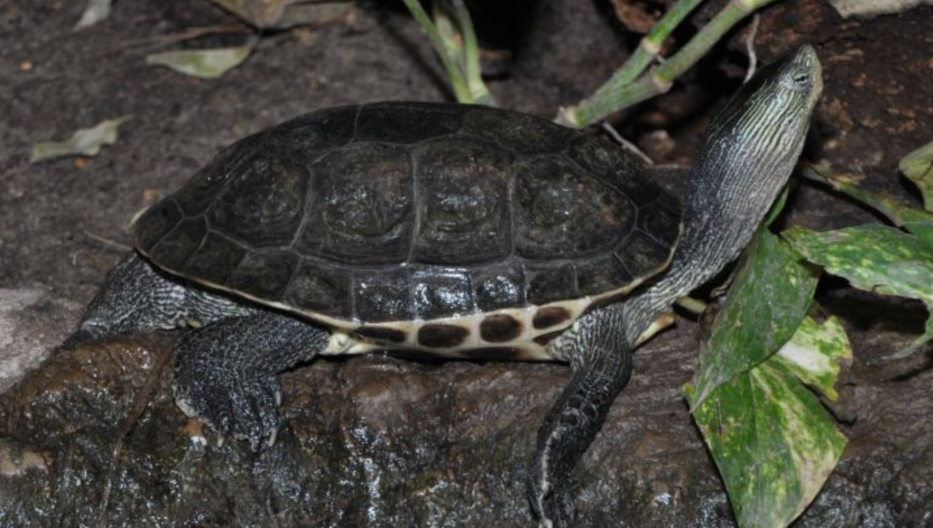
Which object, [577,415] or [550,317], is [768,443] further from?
[550,317]

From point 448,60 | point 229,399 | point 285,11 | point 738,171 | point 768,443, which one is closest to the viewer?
point 768,443

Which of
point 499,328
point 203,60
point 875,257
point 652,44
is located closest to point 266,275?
point 499,328

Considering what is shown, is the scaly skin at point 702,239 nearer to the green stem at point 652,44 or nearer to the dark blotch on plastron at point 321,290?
the green stem at point 652,44

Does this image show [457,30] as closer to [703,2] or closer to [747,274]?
[703,2]

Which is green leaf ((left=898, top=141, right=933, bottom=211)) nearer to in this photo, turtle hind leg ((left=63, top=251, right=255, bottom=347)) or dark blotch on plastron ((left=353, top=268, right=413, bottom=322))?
dark blotch on plastron ((left=353, top=268, right=413, bottom=322))

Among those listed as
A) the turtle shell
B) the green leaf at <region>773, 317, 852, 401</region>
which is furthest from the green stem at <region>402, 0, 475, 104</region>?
the green leaf at <region>773, 317, 852, 401</region>
